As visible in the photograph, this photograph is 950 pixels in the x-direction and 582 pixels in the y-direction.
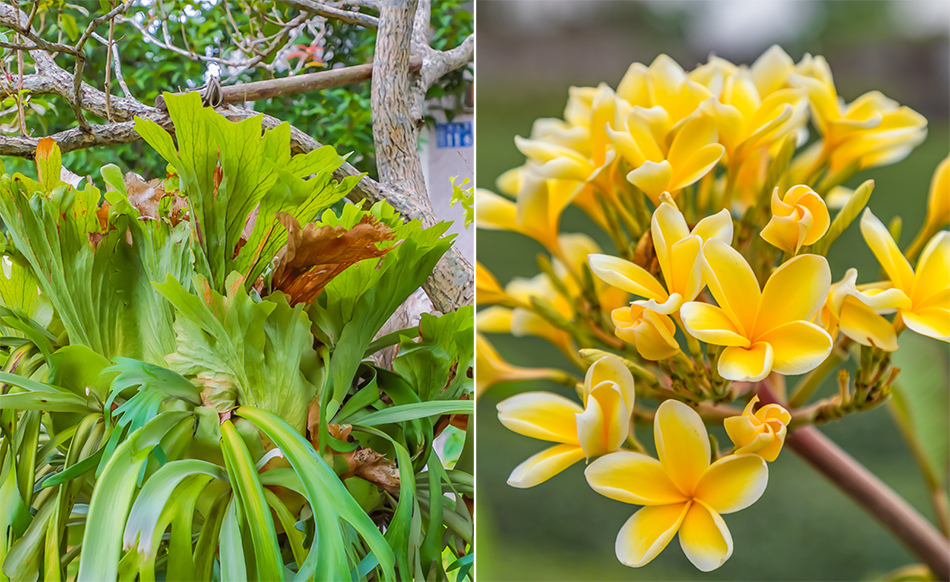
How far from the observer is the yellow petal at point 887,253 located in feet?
0.79

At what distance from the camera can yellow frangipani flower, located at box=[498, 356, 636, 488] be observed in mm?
250

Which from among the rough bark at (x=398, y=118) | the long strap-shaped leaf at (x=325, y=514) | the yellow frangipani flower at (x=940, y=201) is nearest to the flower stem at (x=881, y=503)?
the yellow frangipani flower at (x=940, y=201)

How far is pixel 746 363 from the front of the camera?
232mm

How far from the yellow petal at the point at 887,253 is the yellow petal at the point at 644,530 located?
117mm

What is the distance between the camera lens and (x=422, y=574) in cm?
44

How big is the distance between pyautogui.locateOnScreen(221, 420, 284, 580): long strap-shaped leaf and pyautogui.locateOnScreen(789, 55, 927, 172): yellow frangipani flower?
1.16 ft

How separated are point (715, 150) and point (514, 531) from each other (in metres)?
0.24

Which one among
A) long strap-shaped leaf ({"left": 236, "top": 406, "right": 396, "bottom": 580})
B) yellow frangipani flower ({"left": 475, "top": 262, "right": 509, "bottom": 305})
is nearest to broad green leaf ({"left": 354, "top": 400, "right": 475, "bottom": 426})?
long strap-shaped leaf ({"left": 236, "top": 406, "right": 396, "bottom": 580})

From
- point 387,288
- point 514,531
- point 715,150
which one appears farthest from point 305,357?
point 715,150

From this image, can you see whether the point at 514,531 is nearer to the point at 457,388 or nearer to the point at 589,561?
the point at 589,561

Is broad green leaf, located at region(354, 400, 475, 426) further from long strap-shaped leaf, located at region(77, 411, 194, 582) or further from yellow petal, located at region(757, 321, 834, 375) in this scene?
yellow petal, located at region(757, 321, 834, 375)

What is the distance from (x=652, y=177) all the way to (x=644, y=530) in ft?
0.47

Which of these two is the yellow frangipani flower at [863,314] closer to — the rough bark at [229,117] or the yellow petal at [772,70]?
the yellow petal at [772,70]

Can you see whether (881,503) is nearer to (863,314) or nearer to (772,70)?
(863,314)
